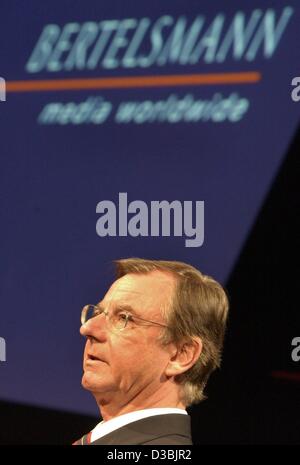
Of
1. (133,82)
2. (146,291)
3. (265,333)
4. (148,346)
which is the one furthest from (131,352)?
(133,82)

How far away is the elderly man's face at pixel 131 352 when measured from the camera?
2.04m

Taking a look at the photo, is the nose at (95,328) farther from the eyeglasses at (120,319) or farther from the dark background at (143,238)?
the dark background at (143,238)

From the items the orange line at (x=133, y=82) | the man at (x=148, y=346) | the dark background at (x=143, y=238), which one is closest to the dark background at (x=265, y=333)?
the dark background at (x=143, y=238)

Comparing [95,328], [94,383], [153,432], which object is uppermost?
[95,328]

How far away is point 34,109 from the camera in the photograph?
346 centimetres

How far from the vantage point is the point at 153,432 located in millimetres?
1944

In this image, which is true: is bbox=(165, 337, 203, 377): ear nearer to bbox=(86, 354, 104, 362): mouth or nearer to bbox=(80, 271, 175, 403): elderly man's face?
bbox=(80, 271, 175, 403): elderly man's face

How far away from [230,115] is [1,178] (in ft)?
3.27

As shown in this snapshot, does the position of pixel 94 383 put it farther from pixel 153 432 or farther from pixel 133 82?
pixel 133 82

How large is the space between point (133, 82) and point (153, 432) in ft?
5.86

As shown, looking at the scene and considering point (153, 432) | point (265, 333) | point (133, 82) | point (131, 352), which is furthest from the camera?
point (133, 82)

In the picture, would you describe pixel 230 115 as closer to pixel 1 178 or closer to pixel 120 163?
pixel 120 163

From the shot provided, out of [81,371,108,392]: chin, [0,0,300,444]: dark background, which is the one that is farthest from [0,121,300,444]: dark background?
[81,371,108,392]: chin
